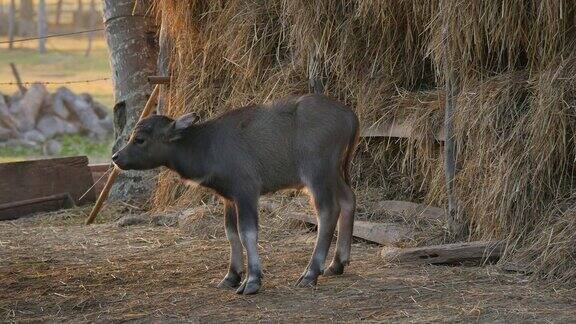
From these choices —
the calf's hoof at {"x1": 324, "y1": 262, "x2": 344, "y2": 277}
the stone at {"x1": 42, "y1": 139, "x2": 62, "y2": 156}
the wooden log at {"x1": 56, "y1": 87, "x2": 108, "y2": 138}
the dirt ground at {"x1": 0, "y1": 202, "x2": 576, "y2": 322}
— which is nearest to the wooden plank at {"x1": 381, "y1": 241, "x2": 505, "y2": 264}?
the dirt ground at {"x1": 0, "y1": 202, "x2": 576, "y2": 322}

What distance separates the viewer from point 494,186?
876 centimetres

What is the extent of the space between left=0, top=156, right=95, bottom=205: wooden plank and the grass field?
11.1m

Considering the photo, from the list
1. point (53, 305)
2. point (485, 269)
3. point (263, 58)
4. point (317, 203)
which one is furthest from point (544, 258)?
point (263, 58)

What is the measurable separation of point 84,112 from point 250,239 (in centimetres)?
2013

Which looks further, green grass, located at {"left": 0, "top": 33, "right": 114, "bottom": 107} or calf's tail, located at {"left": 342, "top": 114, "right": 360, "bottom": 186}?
green grass, located at {"left": 0, "top": 33, "right": 114, "bottom": 107}

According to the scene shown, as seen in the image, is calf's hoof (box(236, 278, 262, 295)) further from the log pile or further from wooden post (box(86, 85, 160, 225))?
the log pile

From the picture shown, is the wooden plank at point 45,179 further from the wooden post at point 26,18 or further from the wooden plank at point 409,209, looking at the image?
the wooden post at point 26,18

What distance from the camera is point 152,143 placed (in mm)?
8742

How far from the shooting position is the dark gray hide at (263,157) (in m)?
8.49

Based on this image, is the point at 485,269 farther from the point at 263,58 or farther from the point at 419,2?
the point at 263,58

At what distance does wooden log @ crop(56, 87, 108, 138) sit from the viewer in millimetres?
27328

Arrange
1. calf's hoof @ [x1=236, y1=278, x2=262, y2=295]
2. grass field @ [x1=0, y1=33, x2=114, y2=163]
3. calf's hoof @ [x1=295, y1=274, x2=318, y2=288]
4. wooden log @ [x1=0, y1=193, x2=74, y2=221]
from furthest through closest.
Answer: grass field @ [x1=0, y1=33, x2=114, y2=163] → wooden log @ [x1=0, y1=193, x2=74, y2=221] → calf's hoof @ [x1=295, y1=274, x2=318, y2=288] → calf's hoof @ [x1=236, y1=278, x2=262, y2=295]

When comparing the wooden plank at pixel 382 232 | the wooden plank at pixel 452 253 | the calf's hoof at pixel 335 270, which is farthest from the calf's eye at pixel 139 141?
the wooden plank at pixel 382 232

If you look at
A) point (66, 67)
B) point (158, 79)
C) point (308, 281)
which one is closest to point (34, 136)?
point (66, 67)
